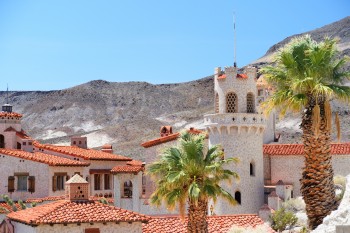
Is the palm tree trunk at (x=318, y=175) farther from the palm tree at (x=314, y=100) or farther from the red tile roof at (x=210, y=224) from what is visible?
the red tile roof at (x=210, y=224)

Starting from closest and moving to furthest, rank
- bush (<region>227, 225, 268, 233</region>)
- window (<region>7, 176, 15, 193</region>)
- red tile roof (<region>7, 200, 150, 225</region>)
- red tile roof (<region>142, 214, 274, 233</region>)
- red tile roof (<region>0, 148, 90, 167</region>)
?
red tile roof (<region>7, 200, 150, 225</region>) → bush (<region>227, 225, 268, 233</region>) → red tile roof (<region>142, 214, 274, 233</region>) → red tile roof (<region>0, 148, 90, 167</region>) → window (<region>7, 176, 15, 193</region>)

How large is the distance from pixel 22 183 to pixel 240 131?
1682 centimetres

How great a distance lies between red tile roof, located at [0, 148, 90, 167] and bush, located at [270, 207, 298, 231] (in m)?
17.6

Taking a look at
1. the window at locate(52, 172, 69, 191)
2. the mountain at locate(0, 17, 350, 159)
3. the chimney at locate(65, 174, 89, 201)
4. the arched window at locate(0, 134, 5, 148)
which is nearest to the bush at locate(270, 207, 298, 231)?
the chimney at locate(65, 174, 89, 201)

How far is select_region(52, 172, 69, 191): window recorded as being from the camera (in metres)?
52.7

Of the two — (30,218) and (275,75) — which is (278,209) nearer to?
(275,75)

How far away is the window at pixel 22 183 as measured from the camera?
52.8 meters

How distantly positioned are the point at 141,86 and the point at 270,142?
142967 mm

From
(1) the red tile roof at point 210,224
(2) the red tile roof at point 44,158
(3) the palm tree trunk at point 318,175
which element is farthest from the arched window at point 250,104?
(3) the palm tree trunk at point 318,175

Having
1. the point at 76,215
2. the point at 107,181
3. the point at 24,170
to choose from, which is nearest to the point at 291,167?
the point at 107,181

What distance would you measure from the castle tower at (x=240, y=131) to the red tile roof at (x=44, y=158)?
11975 millimetres

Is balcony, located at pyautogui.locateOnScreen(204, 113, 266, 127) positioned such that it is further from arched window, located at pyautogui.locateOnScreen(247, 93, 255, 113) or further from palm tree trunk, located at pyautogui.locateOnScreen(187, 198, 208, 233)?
palm tree trunk, located at pyautogui.locateOnScreen(187, 198, 208, 233)

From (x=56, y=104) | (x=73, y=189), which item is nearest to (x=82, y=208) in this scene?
(x=73, y=189)

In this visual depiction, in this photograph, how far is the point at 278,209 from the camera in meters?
45.3
